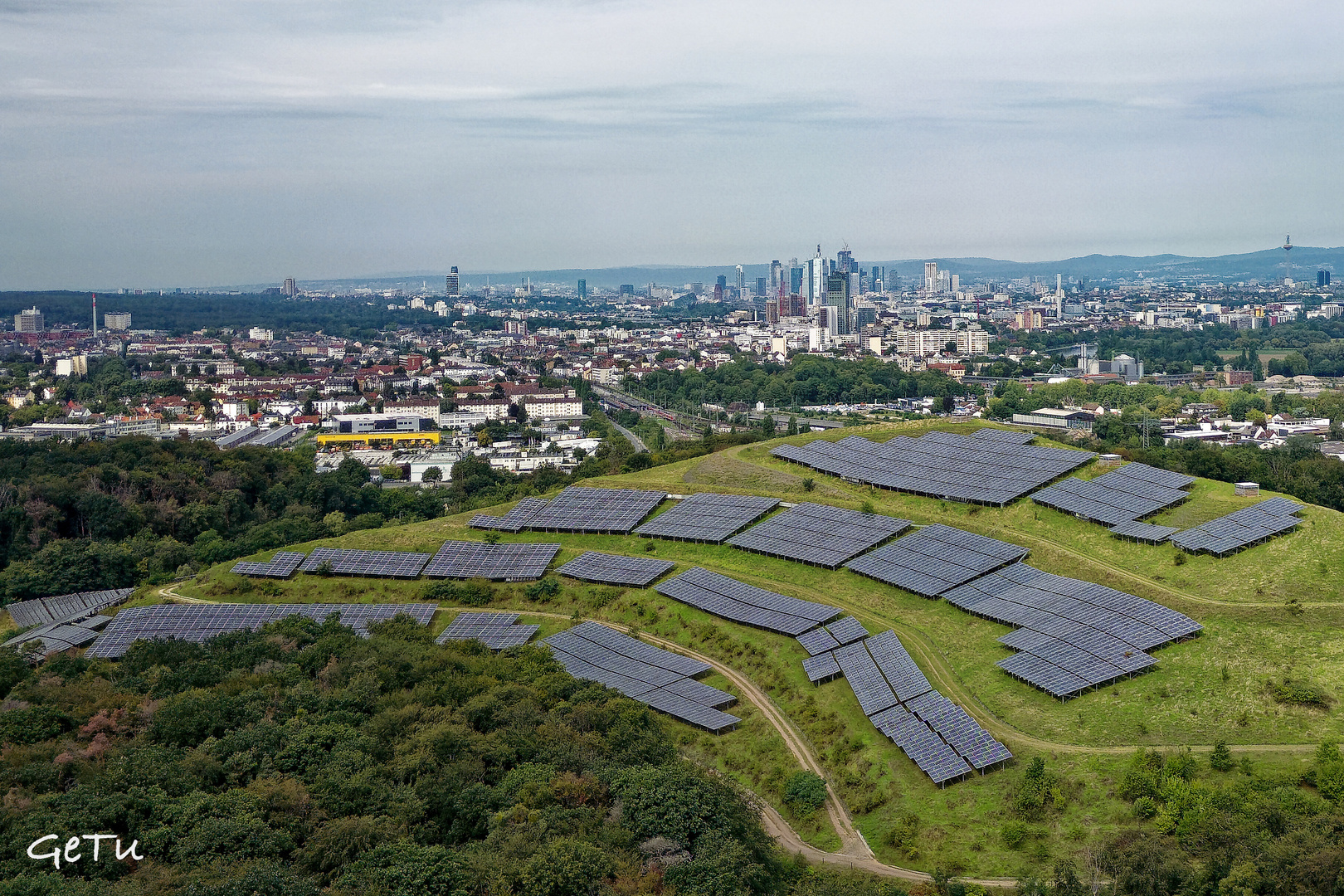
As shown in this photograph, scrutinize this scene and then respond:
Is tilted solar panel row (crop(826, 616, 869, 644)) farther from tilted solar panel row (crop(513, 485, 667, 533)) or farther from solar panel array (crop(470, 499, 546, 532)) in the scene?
solar panel array (crop(470, 499, 546, 532))

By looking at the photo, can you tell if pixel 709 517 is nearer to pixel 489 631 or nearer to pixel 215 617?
pixel 489 631

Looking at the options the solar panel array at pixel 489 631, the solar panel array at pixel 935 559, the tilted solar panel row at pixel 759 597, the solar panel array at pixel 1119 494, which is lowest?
the solar panel array at pixel 489 631

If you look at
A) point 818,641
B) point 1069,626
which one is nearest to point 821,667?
point 818,641

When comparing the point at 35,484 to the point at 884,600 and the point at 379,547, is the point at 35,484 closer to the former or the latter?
the point at 379,547

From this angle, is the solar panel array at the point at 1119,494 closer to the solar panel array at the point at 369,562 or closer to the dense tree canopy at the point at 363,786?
the dense tree canopy at the point at 363,786

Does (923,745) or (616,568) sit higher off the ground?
(616,568)

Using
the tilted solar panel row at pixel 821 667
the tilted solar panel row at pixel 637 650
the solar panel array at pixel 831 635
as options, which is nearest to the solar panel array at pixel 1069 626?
the solar panel array at pixel 831 635
